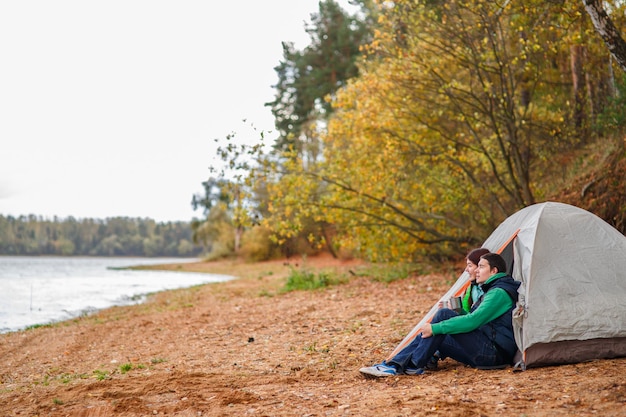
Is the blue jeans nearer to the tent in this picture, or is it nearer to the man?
the man

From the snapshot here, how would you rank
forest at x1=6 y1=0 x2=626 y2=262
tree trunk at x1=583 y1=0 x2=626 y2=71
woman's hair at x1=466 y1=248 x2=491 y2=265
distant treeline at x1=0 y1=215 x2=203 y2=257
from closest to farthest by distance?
1. woman's hair at x1=466 y1=248 x2=491 y2=265
2. tree trunk at x1=583 y1=0 x2=626 y2=71
3. forest at x1=6 y1=0 x2=626 y2=262
4. distant treeline at x1=0 y1=215 x2=203 y2=257

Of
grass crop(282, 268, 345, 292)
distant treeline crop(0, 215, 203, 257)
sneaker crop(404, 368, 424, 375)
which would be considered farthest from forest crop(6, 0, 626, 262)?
distant treeline crop(0, 215, 203, 257)

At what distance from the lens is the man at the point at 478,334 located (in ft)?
18.4

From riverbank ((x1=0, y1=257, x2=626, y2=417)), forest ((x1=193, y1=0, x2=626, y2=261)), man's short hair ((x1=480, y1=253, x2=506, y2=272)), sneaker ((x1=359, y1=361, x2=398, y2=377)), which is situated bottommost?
riverbank ((x1=0, y1=257, x2=626, y2=417))

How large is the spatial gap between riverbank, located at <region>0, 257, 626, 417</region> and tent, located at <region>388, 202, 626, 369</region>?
7.9 inches

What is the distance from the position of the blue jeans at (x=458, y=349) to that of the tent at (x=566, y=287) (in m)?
0.28

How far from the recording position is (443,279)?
14.1 metres

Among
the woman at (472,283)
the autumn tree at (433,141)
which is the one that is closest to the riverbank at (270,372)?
the woman at (472,283)

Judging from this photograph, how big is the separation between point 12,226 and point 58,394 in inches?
3801

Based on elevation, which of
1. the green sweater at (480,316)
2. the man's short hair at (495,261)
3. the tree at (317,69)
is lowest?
the green sweater at (480,316)

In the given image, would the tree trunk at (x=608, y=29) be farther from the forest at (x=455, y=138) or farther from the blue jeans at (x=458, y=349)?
the blue jeans at (x=458, y=349)

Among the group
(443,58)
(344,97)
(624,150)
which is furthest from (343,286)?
(624,150)

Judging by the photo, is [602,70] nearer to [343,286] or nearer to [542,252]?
[343,286]

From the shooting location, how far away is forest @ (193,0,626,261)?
11719mm
